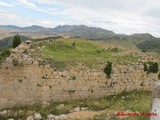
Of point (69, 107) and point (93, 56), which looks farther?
point (93, 56)

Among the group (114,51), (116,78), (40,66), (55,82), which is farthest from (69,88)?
(114,51)

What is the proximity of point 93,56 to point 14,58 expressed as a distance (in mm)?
7639

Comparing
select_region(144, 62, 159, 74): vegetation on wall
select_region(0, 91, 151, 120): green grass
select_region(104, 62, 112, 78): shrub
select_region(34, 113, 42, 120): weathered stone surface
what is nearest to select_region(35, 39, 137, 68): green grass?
select_region(104, 62, 112, 78): shrub

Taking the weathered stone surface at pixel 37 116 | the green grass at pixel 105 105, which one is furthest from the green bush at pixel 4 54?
the weathered stone surface at pixel 37 116

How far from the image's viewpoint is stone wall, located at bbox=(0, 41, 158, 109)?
61.1 feet

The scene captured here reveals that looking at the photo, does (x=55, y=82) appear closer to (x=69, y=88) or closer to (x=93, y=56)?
(x=69, y=88)

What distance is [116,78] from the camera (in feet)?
72.3

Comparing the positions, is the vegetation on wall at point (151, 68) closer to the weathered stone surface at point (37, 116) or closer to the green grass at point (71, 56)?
the green grass at point (71, 56)

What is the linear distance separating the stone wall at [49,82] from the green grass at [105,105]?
0.41 m

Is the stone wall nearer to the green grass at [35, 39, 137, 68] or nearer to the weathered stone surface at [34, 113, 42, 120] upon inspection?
the green grass at [35, 39, 137, 68]

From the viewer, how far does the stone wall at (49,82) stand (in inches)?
733

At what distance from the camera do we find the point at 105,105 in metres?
19.8

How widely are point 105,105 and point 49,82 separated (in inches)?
151

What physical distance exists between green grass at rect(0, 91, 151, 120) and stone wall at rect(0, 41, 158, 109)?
0.41 metres
